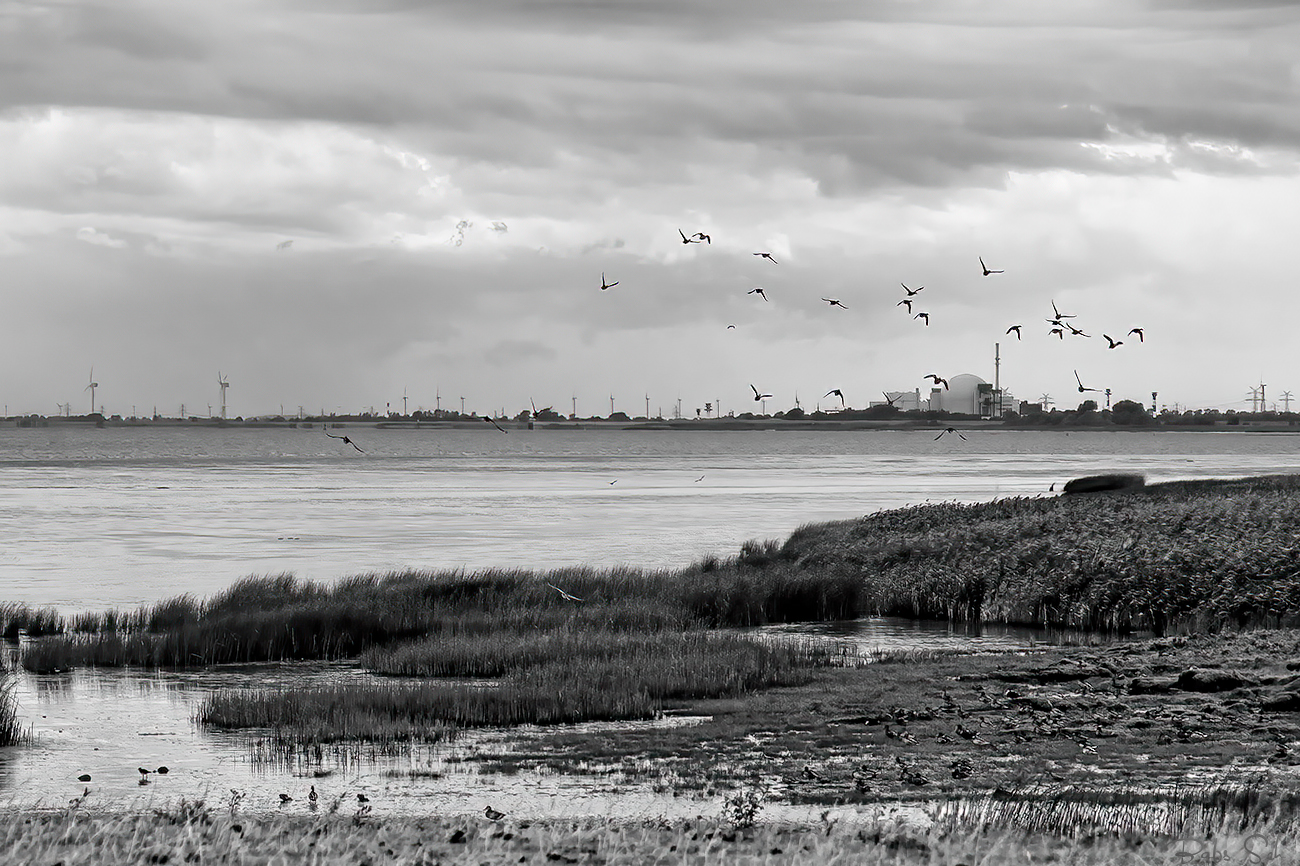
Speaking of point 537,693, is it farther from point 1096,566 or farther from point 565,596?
point 1096,566

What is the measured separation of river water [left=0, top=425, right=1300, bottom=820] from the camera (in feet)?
54.0

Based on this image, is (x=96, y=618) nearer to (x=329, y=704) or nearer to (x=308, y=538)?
(x=329, y=704)

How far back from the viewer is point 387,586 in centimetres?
3612

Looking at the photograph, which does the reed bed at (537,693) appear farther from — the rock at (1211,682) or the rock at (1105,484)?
the rock at (1105,484)

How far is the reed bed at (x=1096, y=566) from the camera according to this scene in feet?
103

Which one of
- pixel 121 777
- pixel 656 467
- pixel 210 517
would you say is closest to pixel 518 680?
pixel 121 777

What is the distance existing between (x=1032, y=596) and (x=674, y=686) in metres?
14.7

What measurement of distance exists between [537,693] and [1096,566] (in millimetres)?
18748

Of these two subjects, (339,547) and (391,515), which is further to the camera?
(391,515)

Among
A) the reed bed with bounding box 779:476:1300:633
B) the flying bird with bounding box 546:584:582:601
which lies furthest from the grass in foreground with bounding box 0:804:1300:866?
the flying bird with bounding box 546:584:582:601

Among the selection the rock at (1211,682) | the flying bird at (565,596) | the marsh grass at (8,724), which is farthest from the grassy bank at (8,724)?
the rock at (1211,682)

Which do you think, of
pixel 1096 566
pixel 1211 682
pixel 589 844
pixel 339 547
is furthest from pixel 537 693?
pixel 339 547

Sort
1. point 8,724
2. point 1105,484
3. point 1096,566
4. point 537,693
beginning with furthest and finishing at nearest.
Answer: point 1105,484 < point 1096,566 < point 537,693 < point 8,724

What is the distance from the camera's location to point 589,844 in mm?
12281
